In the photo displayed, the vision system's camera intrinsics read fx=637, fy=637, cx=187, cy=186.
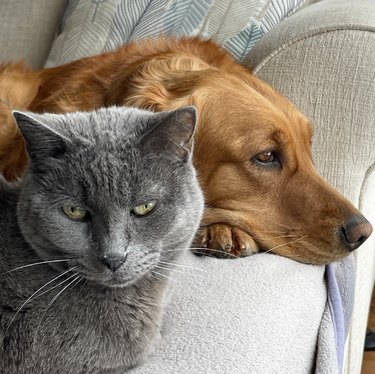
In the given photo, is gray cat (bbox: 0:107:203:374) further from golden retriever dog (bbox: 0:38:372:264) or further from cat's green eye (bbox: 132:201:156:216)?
golden retriever dog (bbox: 0:38:372:264)

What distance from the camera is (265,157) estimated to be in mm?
1496

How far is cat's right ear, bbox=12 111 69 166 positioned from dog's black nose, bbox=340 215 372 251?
27.3 inches

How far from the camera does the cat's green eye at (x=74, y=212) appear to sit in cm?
107

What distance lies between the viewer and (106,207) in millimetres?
1056

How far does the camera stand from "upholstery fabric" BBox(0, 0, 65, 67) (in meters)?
2.44

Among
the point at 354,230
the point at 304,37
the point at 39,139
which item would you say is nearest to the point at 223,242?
the point at 354,230

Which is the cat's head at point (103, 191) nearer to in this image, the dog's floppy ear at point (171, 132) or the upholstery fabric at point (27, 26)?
the dog's floppy ear at point (171, 132)

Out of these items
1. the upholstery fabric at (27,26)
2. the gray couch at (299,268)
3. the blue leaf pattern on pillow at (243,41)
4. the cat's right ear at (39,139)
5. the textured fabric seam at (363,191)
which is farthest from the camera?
the upholstery fabric at (27,26)

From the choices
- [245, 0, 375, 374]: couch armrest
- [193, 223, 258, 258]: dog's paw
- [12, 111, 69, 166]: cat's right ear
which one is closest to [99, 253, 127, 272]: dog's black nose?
[12, 111, 69, 166]: cat's right ear

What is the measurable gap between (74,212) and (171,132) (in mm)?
216

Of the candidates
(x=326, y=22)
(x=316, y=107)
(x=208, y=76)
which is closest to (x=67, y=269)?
(x=208, y=76)

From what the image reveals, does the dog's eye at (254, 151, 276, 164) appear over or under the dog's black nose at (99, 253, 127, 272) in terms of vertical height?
under

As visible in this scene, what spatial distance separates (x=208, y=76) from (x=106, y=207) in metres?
0.61

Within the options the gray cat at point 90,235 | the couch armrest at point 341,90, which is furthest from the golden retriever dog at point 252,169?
the gray cat at point 90,235
